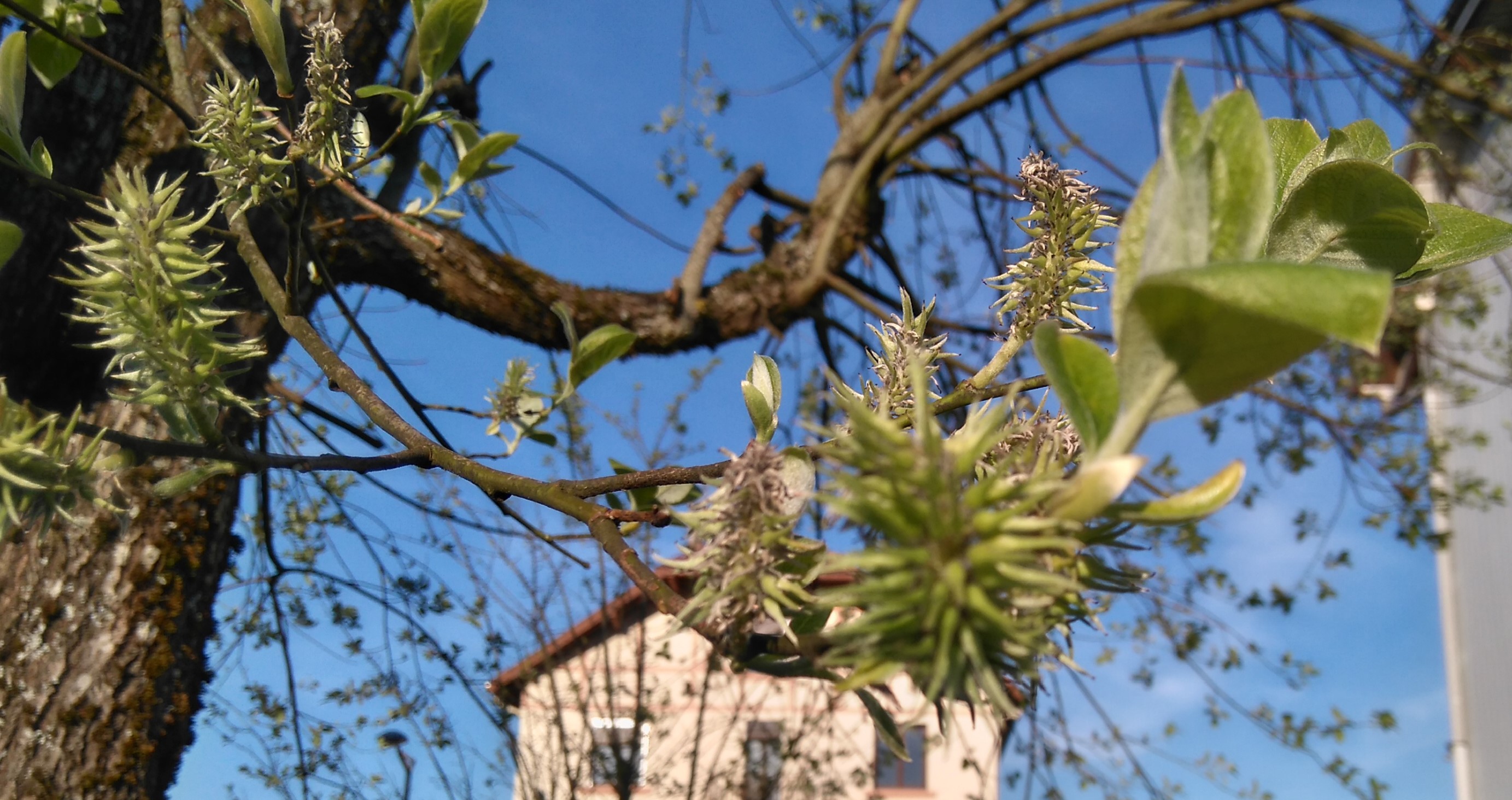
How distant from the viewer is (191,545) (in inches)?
59.5

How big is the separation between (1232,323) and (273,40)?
0.57 metres

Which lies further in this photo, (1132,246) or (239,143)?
(239,143)

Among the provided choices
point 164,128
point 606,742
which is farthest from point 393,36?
point 606,742

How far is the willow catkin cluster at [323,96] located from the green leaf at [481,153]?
0.74 ft

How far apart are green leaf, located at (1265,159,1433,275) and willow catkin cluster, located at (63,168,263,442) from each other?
18.7 inches

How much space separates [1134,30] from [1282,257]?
2741 millimetres

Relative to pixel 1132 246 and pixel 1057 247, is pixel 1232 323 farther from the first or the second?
pixel 1057 247

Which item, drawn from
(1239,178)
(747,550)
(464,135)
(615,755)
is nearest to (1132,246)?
(1239,178)

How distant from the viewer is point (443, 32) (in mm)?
614

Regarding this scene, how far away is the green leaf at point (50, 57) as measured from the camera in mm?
742

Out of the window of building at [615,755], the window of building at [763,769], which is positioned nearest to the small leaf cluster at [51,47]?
the window of building at [763,769]

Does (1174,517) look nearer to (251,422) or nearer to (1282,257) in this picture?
(1282,257)

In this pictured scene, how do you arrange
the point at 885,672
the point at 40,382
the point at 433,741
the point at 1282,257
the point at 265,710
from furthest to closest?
1. the point at 433,741
2. the point at 265,710
3. the point at 40,382
4. the point at 1282,257
5. the point at 885,672

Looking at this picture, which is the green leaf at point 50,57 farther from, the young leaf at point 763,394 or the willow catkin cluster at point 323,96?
the young leaf at point 763,394
